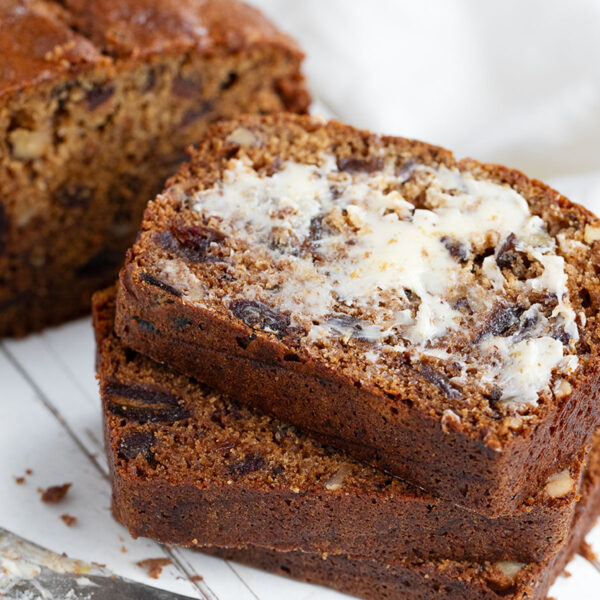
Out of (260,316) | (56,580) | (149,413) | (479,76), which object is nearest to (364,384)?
(260,316)

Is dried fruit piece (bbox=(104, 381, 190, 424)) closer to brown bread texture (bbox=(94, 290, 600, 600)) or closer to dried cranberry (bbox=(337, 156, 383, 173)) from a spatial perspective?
brown bread texture (bbox=(94, 290, 600, 600))

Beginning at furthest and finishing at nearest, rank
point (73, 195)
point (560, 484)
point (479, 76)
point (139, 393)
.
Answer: point (479, 76) → point (73, 195) → point (139, 393) → point (560, 484)

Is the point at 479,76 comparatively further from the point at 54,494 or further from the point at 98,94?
the point at 54,494

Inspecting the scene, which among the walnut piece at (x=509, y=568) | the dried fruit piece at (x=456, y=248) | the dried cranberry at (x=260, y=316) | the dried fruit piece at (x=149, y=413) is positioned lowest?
the dried fruit piece at (x=149, y=413)

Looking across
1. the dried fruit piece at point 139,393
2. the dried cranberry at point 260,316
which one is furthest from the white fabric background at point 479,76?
the dried fruit piece at point 139,393

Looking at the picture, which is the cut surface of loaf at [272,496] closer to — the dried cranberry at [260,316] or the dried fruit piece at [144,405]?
the dried fruit piece at [144,405]

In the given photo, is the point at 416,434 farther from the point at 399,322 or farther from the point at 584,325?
the point at 584,325
